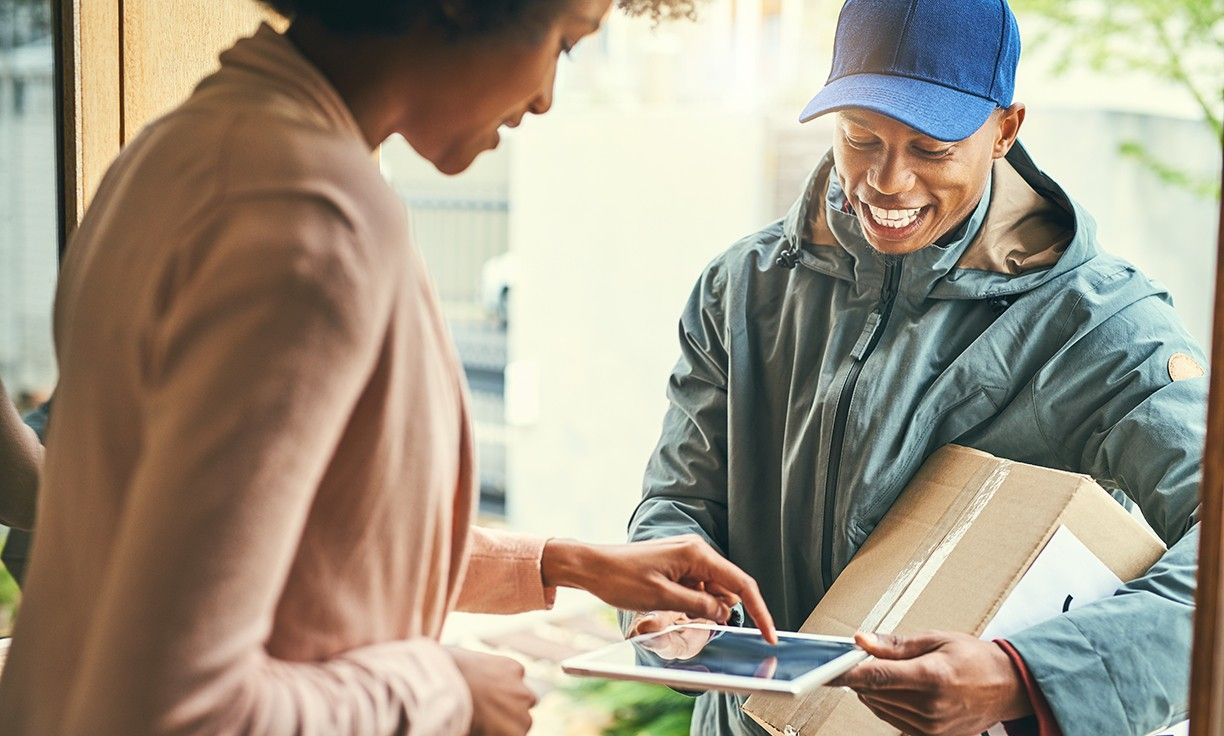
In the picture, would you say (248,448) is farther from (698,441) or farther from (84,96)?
(698,441)

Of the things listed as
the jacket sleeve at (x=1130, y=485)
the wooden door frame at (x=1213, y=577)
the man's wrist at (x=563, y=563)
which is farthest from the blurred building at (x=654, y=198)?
the wooden door frame at (x=1213, y=577)

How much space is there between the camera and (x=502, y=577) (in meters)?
1.09

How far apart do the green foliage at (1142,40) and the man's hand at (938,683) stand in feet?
12.9

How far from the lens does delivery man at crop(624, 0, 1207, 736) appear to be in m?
1.25

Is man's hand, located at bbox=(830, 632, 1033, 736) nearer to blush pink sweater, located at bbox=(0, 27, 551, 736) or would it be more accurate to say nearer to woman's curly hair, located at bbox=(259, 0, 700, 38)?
blush pink sweater, located at bbox=(0, 27, 551, 736)

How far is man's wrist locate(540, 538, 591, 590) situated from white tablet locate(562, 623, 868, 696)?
0.26 feet

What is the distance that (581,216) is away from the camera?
18.5ft

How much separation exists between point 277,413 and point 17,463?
87 cm

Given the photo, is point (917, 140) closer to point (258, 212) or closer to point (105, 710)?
point (258, 212)

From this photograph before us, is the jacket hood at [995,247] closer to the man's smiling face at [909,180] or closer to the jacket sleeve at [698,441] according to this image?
the man's smiling face at [909,180]

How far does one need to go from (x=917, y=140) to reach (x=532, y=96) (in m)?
0.79

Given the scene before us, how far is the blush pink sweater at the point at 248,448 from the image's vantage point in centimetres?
61

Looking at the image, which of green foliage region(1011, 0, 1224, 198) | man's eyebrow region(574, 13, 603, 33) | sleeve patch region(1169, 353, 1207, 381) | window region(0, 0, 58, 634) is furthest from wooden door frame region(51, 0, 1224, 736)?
green foliage region(1011, 0, 1224, 198)

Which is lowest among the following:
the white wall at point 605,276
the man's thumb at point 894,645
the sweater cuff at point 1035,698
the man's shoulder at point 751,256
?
the white wall at point 605,276
